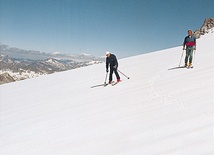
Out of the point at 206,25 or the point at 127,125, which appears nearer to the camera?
the point at 127,125

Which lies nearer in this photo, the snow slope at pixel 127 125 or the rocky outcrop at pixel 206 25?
the snow slope at pixel 127 125

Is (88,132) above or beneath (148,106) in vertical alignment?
beneath

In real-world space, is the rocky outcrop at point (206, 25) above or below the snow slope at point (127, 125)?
above

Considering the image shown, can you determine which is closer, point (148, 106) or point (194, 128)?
point (194, 128)

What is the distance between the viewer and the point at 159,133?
12.1ft

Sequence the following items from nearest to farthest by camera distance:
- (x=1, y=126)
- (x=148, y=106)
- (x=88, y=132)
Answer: (x=88, y=132), (x=148, y=106), (x=1, y=126)

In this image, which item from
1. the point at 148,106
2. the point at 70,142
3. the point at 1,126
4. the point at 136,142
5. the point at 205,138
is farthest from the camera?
the point at 1,126

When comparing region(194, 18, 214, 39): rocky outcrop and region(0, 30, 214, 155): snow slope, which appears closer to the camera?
region(0, 30, 214, 155): snow slope

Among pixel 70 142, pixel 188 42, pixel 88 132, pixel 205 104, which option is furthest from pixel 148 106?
pixel 188 42

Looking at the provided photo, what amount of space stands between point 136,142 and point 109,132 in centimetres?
74

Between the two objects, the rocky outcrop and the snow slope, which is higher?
the rocky outcrop

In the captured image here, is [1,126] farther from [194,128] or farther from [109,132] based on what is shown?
[194,128]

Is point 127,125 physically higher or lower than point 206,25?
lower

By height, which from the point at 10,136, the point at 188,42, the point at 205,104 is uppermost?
the point at 188,42
